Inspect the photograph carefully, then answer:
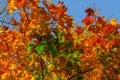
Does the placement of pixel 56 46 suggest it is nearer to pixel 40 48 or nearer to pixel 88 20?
pixel 40 48

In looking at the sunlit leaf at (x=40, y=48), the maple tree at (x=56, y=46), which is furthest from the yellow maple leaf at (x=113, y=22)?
the sunlit leaf at (x=40, y=48)

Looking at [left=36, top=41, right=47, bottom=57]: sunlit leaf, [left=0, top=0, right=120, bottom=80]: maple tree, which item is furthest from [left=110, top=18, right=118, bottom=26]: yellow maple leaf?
[left=36, top=41, right=47, bottom=57]: sunlit leaf

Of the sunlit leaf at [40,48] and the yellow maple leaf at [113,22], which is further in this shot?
the yellow maple leaf at [113,22]

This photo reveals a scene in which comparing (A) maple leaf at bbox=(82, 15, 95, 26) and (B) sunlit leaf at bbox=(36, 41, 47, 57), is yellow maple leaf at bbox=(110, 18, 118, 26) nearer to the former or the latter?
(A) maple leaf at bbox=(82, 15, 95, 26)

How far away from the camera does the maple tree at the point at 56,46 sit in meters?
8.93

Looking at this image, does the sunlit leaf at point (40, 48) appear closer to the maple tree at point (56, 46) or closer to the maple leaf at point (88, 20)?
the maple tree at point (56, 46)

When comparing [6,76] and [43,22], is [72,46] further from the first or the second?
[6,76]

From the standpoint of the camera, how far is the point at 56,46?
891cm

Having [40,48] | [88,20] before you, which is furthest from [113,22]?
[40,48]

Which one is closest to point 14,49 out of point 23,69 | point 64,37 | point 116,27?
point 23,69

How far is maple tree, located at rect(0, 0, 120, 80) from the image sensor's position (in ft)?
29.3

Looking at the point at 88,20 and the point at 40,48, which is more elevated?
the point at 88,20

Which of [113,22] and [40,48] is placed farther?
[113,22]

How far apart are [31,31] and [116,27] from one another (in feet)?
6.60
